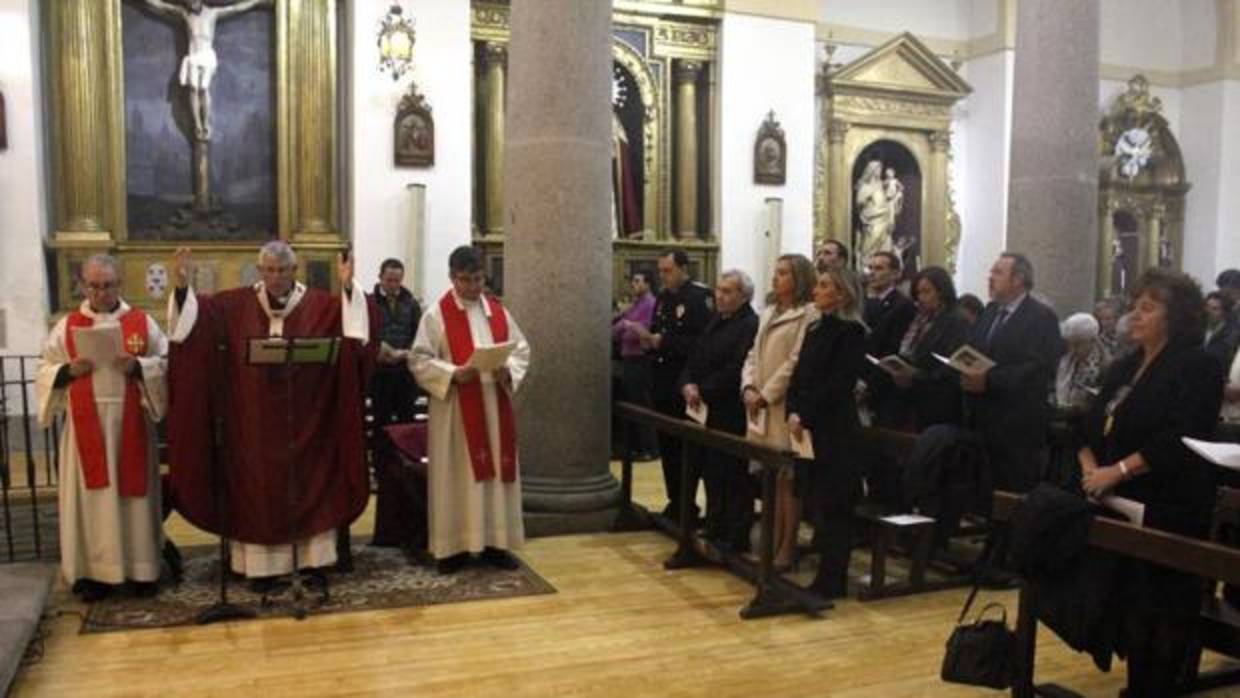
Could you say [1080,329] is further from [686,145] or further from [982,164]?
[982,164]

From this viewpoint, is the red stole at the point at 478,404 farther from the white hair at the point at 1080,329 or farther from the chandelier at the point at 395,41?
the chandelier at the point at 395,41

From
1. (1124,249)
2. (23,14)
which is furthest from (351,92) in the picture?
Answer: (1124,249)

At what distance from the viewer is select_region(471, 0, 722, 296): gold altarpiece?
13.2 m

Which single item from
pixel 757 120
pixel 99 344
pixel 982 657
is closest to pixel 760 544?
pixel 982 657

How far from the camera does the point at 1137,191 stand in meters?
17.0

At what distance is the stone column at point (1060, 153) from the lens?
25.6 feet

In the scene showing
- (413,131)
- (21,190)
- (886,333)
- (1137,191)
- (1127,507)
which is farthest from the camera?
(1137,191)

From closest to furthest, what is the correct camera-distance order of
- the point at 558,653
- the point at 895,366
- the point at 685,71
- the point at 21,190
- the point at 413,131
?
1. the point at 558,653
2. the point at 895,366
3. the point at 21,190
4. the point at 413,131
5. the point at 685,71

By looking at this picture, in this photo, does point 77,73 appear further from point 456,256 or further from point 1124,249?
point 1124,249

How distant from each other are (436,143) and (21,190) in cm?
394

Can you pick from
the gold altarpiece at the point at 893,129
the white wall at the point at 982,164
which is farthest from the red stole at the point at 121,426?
the white wall at the point at 982,164

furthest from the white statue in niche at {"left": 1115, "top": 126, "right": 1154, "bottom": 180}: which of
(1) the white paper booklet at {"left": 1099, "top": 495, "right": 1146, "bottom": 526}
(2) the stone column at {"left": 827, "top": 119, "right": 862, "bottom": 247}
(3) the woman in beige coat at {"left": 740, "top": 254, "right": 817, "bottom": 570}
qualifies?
(1) the white paper booklet at {"left": 1099, "top": 495, "right": 1146, "bottom": 526}

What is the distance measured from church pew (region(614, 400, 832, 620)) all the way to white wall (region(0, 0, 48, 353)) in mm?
6689

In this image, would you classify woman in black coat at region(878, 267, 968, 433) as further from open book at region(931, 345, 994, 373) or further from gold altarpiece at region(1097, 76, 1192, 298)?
gold altarpiece at region(1097, 76, 1192, 298)
